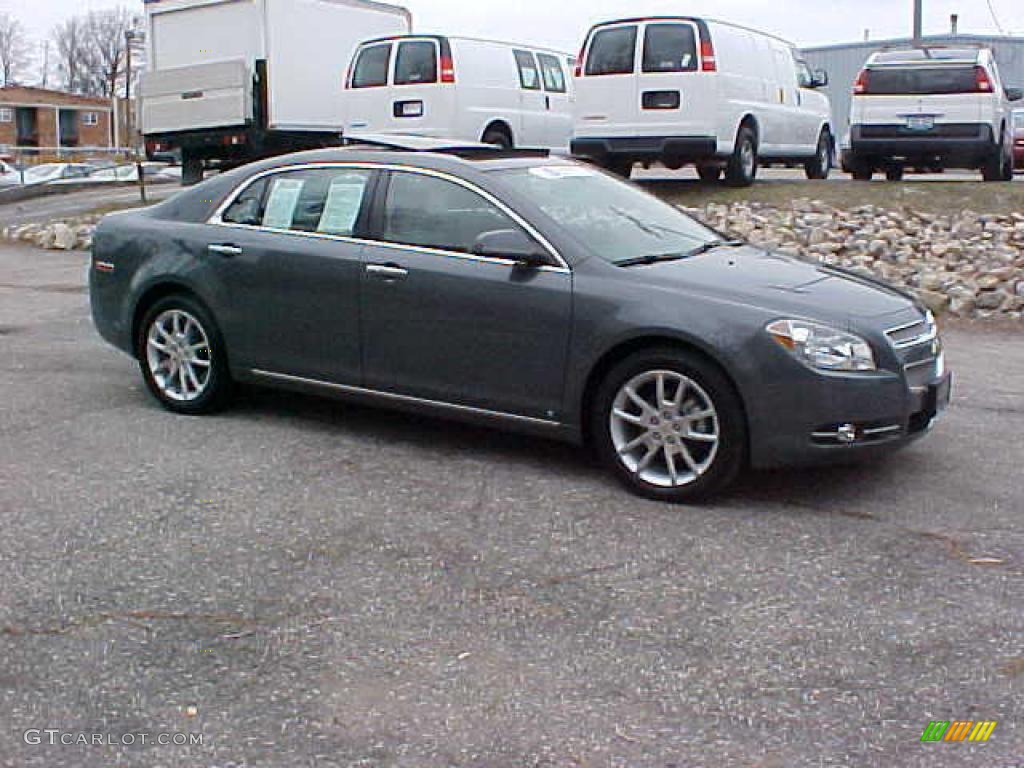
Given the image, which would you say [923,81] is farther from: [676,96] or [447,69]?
[447,69]

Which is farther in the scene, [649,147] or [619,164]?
[619,164]

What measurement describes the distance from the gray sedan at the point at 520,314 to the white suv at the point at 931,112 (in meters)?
10.4

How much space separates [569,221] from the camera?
6.34m

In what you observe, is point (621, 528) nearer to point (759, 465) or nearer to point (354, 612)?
point (759, 465)

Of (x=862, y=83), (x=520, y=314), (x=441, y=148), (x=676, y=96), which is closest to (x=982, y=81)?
(x=862, y=83)

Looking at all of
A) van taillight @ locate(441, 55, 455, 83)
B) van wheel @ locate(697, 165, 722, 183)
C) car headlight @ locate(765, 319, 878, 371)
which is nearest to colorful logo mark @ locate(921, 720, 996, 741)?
car headlight @ locate(765, 319, 878, 371)

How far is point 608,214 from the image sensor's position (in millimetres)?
6648

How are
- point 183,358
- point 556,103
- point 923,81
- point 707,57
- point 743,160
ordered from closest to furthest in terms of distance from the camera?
point 183,358, point 707,57, point 743,160, point 923,81, point 556,103

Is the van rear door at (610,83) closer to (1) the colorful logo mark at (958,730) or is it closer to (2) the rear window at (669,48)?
(2) the rear window at (669,48)

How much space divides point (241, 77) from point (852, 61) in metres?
28.9

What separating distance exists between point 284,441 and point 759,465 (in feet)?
8.07

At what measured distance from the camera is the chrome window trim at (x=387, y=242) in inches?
242

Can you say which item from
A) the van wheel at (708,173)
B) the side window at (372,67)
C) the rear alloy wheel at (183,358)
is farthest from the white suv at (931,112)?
the rear alloy wheel at (183,358)

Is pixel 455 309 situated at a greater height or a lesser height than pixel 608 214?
lesser
